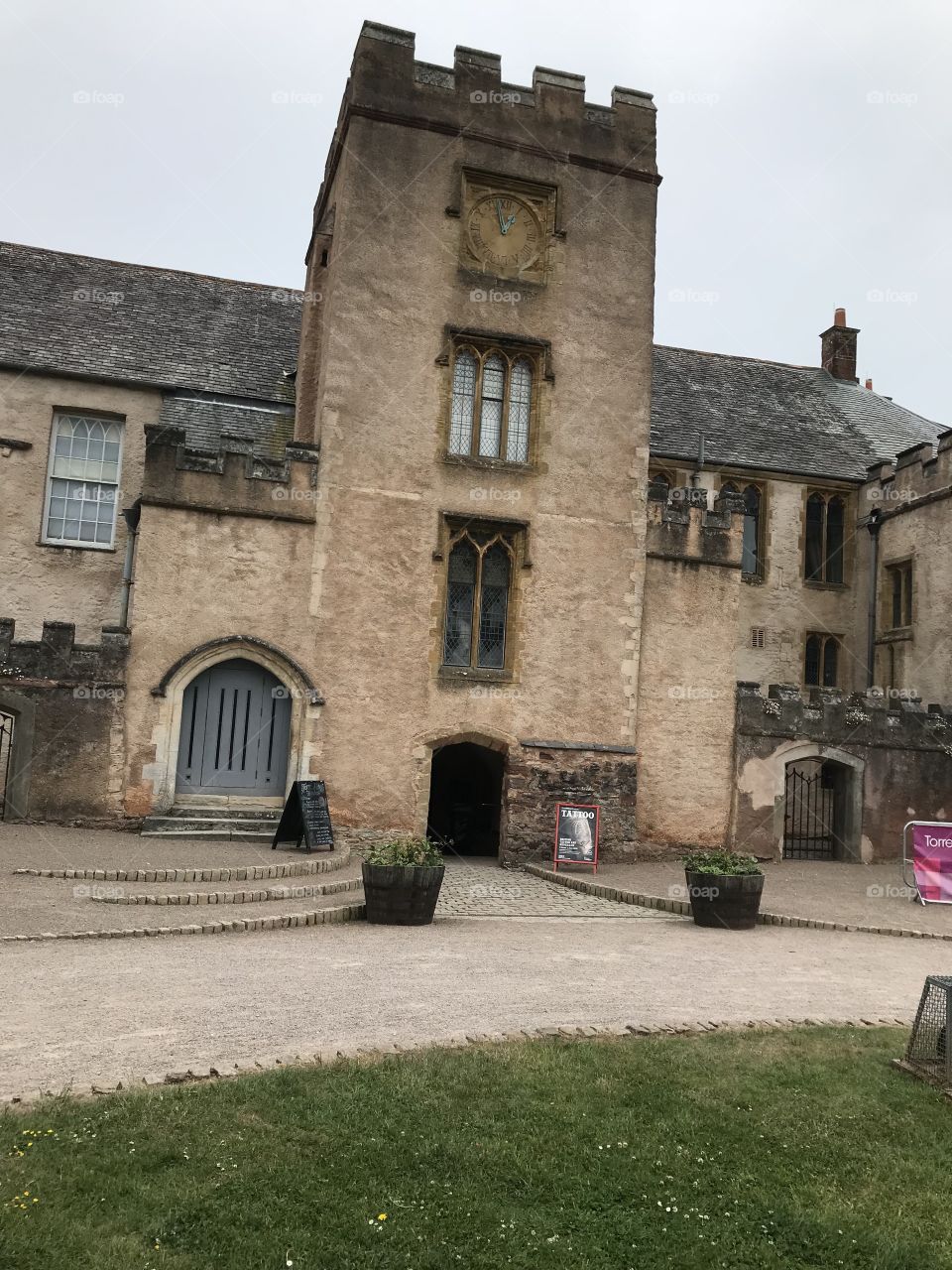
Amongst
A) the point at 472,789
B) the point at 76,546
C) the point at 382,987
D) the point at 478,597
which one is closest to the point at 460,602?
the point at 478,597

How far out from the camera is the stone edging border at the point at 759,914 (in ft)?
42.0

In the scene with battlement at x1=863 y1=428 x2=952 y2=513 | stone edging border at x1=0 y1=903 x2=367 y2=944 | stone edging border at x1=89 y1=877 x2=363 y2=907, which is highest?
battlement at x1=863 y1=428 x2=952 y2=513

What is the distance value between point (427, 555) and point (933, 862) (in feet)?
29.8

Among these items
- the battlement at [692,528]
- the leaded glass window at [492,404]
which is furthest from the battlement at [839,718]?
the leaded glass window at [492,404]

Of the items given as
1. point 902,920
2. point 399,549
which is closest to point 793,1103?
point 902,920

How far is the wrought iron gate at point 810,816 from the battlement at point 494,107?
1191 centimetres

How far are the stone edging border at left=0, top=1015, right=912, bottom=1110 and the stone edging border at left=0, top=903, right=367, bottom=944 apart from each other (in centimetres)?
402

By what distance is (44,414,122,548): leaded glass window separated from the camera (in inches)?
805

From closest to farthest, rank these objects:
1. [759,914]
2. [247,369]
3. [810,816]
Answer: [759,914], [810,816], [247,369]

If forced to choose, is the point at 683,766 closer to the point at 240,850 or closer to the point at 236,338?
the point at 240,850

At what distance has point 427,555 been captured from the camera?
57.0 ft

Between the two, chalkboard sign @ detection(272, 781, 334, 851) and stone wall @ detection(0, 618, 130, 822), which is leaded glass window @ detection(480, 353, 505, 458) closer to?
chalkboard sign @ detection(272, 781, 334, 851)

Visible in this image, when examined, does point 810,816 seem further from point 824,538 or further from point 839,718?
point 824,538

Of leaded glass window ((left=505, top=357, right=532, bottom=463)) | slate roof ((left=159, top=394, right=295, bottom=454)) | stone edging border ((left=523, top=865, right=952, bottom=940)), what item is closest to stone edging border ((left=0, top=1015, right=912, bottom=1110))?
stone edging border ((left=523, top=865, right=952, bottom=940))
